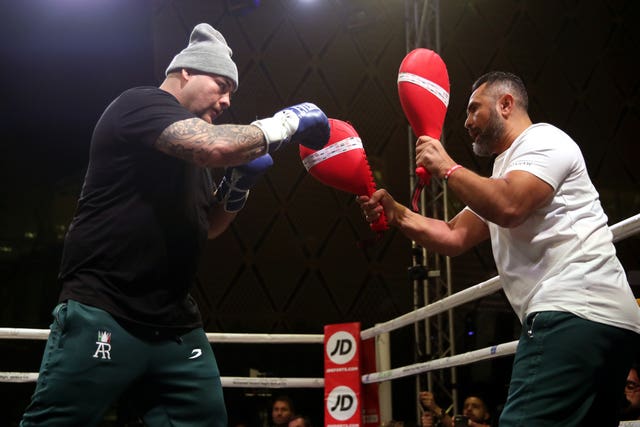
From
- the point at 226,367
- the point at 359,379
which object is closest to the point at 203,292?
the point at 226,367

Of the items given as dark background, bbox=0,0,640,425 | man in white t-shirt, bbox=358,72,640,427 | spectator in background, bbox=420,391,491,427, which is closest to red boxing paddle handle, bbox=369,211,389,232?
man in white t-shirt, bbox=358,72,640,427

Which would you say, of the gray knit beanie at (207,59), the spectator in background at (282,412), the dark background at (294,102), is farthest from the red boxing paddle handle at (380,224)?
the dark background at (294,102)

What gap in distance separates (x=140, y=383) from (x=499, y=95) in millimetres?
1005

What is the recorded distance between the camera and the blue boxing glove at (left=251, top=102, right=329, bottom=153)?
1.53m

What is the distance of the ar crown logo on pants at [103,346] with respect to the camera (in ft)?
4.46

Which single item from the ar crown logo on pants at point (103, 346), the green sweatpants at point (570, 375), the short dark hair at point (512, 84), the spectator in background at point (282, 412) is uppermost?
the short dark hair at point (512, 84)

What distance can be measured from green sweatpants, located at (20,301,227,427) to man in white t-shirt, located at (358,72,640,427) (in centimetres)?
60

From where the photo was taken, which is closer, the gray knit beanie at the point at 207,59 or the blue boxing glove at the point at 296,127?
the blue boxing glove at the point at 296,127

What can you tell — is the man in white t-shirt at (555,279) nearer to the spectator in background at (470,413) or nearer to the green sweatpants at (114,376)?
the green sweatpants at (114,376)

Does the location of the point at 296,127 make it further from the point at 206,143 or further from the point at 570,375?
the point at 570,375

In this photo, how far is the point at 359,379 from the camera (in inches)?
127

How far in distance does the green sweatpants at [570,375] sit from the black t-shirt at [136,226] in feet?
2.19

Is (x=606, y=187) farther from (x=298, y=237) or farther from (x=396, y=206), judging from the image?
(x=396, y=206)

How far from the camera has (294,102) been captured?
6500mm
